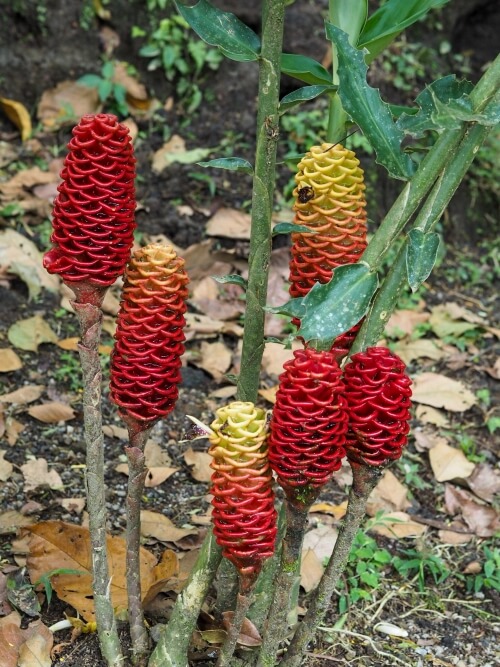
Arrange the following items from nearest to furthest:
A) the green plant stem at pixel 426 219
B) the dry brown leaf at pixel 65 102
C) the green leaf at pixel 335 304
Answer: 1. the green leaf at pixel 335 304
2. the green plant stem at pixel 426 219
3. the dry brown leaf at pixel 65 102

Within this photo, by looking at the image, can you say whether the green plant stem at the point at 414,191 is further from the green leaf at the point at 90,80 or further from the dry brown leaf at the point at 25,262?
the green leaf at the point at 90,80

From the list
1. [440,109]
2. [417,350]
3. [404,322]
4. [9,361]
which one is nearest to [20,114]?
[9,361]

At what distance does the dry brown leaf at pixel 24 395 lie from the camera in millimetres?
3289

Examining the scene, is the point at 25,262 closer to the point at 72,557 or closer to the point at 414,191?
the point at 72,557

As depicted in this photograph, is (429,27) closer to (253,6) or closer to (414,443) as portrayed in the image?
(253,6)

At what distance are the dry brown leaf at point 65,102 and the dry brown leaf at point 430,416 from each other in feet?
8.04

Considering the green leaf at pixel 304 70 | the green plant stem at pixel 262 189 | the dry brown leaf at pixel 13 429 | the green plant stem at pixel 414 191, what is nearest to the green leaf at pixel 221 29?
the green plant stem at pixel 262 189

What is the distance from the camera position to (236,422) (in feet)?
5.68

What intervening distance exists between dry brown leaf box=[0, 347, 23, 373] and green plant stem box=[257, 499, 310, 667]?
1765 millimetres

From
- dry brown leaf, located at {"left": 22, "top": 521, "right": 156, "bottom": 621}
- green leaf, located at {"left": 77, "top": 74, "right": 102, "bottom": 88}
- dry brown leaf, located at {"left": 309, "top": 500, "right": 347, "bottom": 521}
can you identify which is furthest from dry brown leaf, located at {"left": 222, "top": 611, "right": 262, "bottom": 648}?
green leaf, located at {"left": 77, "top": 74, "right": 102, "bottom": 88}

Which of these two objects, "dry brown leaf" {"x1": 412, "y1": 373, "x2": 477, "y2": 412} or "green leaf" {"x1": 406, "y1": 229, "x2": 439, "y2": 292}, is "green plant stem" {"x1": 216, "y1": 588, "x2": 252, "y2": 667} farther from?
"dry brown leaf" {"x1": 412, "y1": 373, "x2": 477, "y2": 412}

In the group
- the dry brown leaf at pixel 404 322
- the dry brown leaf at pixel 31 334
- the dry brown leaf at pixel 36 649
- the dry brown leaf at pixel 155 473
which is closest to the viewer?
the dry brown leaf at pixel 36 649

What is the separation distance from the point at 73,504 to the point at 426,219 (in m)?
1.58

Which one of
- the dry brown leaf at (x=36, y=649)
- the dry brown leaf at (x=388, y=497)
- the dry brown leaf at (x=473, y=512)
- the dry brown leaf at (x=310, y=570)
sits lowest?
the dry brown leaf at (x=388, y=497)
